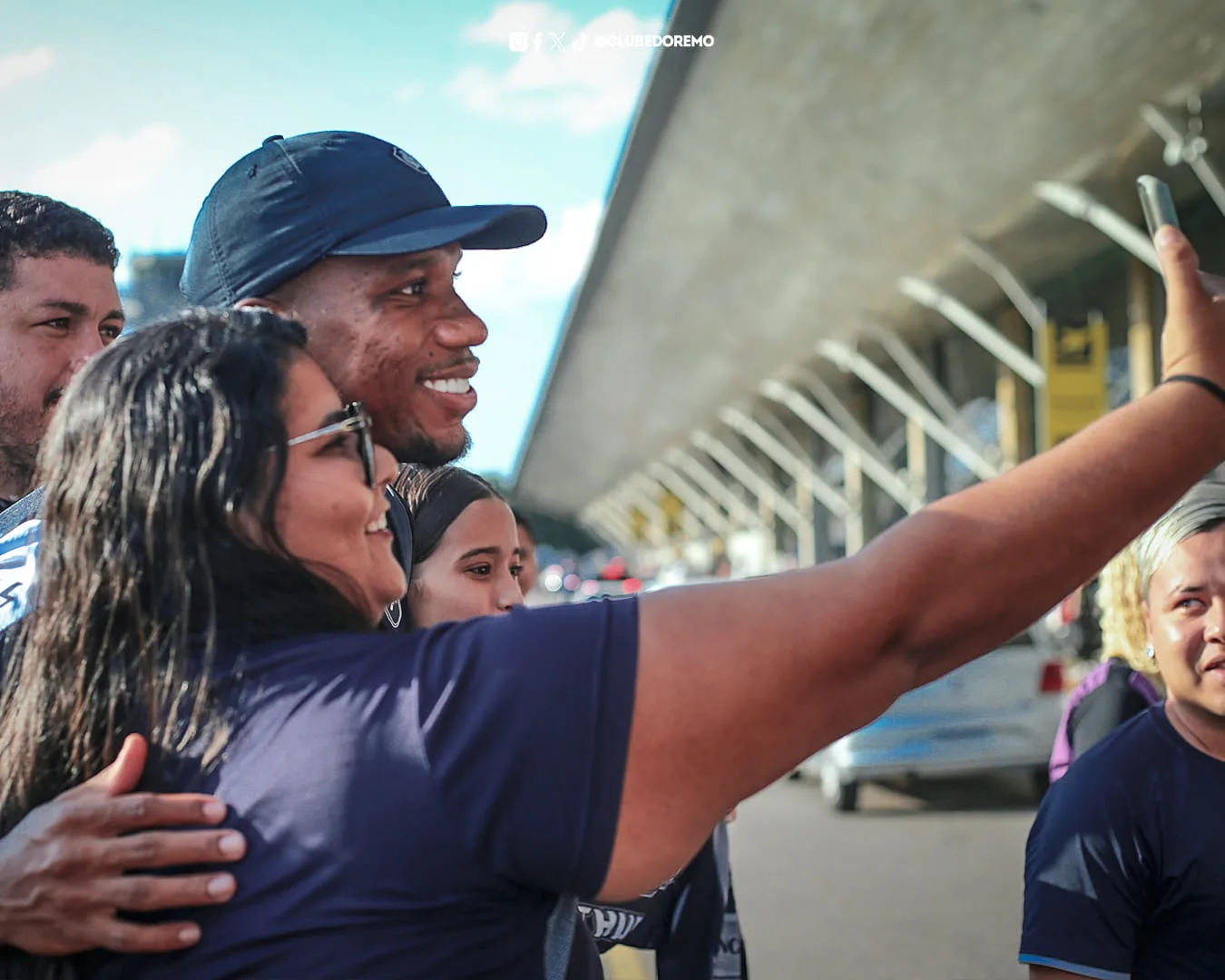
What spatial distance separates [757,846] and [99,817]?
8.39 metres

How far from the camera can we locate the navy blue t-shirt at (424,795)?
4.49 ft

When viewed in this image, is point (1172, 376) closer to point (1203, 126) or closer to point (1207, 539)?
point (1207, 539)

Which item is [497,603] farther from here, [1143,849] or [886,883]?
[886,883]

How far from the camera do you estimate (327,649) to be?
149 centimetres

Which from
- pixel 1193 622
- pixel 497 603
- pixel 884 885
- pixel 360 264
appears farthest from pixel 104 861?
pixel 884 885

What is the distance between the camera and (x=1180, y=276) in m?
1.55

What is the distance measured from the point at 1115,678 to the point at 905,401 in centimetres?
2595

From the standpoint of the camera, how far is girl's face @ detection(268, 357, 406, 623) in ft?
5.09

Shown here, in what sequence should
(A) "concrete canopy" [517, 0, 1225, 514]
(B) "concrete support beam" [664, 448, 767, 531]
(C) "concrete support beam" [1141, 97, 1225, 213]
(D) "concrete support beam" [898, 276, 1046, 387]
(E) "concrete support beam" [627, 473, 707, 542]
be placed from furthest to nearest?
(E) "concrete support beam" [627, 473, 707, 542], (B) "concrete support beam" [664, 448, 767, 531], (D) "concrete support beam" [898, 276, 1046, 387], (C) "concrete support beam" [1141, 97, 1225, 213], (A) "concrete canopy" [517, 0, 1225, 514]

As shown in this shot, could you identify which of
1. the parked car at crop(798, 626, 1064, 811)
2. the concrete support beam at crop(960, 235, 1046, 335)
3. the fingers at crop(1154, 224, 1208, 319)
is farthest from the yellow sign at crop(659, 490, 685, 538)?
the fingers at crop(1154, 224, 1208, 319)

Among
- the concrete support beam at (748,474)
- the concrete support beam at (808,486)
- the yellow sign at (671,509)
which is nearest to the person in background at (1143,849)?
the concrete support beam at (808,486)

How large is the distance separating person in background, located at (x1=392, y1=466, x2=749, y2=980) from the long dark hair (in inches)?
53.5

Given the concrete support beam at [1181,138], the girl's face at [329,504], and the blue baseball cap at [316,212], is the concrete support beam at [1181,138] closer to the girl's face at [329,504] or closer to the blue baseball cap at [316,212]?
the blue baseball cap at [316,212]

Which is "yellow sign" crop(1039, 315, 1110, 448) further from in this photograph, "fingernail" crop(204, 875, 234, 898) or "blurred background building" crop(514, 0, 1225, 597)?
"fingernail" crop(204, 875, 234, 898)
